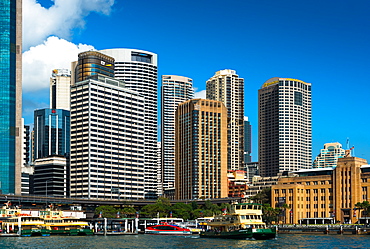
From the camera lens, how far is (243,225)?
510 ft

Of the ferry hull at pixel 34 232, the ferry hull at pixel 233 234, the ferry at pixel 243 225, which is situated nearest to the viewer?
the ferry hull at pixel 233 234

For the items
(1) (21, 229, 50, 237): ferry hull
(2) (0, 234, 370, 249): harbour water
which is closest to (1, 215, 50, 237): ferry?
(1) (21, 229, 50, 237): ferry hull

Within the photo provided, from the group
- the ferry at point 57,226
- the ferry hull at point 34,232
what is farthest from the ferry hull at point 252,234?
the ferry hull at point 34,232

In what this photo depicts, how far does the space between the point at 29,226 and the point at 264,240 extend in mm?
85639

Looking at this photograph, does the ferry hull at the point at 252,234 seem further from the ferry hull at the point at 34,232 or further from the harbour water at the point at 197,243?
the ferry hull at the point at 34,232

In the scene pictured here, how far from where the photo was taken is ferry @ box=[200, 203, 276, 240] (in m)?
152

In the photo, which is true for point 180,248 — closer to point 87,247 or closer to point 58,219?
point 87,247

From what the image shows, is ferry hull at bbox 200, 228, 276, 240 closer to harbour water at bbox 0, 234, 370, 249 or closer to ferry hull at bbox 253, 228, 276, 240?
ferry hull at bbox 253, 228, 276, 240

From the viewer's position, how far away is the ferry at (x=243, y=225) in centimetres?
15162

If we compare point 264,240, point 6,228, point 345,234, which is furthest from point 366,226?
point 6,228

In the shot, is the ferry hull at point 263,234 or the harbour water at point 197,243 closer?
the harbour water at point 197,243

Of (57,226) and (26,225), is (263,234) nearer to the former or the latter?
(57,226)

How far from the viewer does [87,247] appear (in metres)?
132

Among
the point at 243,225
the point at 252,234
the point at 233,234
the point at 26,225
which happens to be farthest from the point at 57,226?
the point at 252,234
